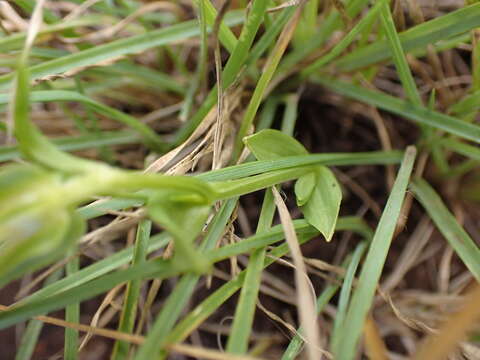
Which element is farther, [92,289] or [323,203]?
[323,203]

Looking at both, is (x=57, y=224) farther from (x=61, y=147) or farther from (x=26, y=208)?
(x=61, y=147)

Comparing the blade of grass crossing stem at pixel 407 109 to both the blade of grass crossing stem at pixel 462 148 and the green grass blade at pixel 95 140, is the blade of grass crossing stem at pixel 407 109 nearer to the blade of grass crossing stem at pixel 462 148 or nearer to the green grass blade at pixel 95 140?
the blade of grass crossing stem at pixel 462 148

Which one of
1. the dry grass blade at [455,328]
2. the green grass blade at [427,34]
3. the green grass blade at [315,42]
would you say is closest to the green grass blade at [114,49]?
the green grass blade at [315,42]

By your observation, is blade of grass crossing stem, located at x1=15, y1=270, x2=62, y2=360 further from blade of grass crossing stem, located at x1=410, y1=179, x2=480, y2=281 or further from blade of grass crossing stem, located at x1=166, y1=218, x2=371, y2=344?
blade of grass crossing stem, located at x1=410, y1=179, x2=480, y2=281

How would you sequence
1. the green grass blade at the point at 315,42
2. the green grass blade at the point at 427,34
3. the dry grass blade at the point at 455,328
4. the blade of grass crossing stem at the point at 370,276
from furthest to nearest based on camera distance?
the green grass blade at the point at 315,42 < the green grass blade at the point at 427,34 < the blade of grass crossing stem at the point at 370,276 < the dry grass blade at the point at 455,328

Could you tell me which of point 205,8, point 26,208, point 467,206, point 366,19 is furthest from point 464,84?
point 26,208

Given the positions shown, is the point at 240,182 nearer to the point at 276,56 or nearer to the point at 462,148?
the point at 276,56

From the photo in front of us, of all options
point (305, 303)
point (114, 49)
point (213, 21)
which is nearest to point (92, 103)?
point (114, 49)
